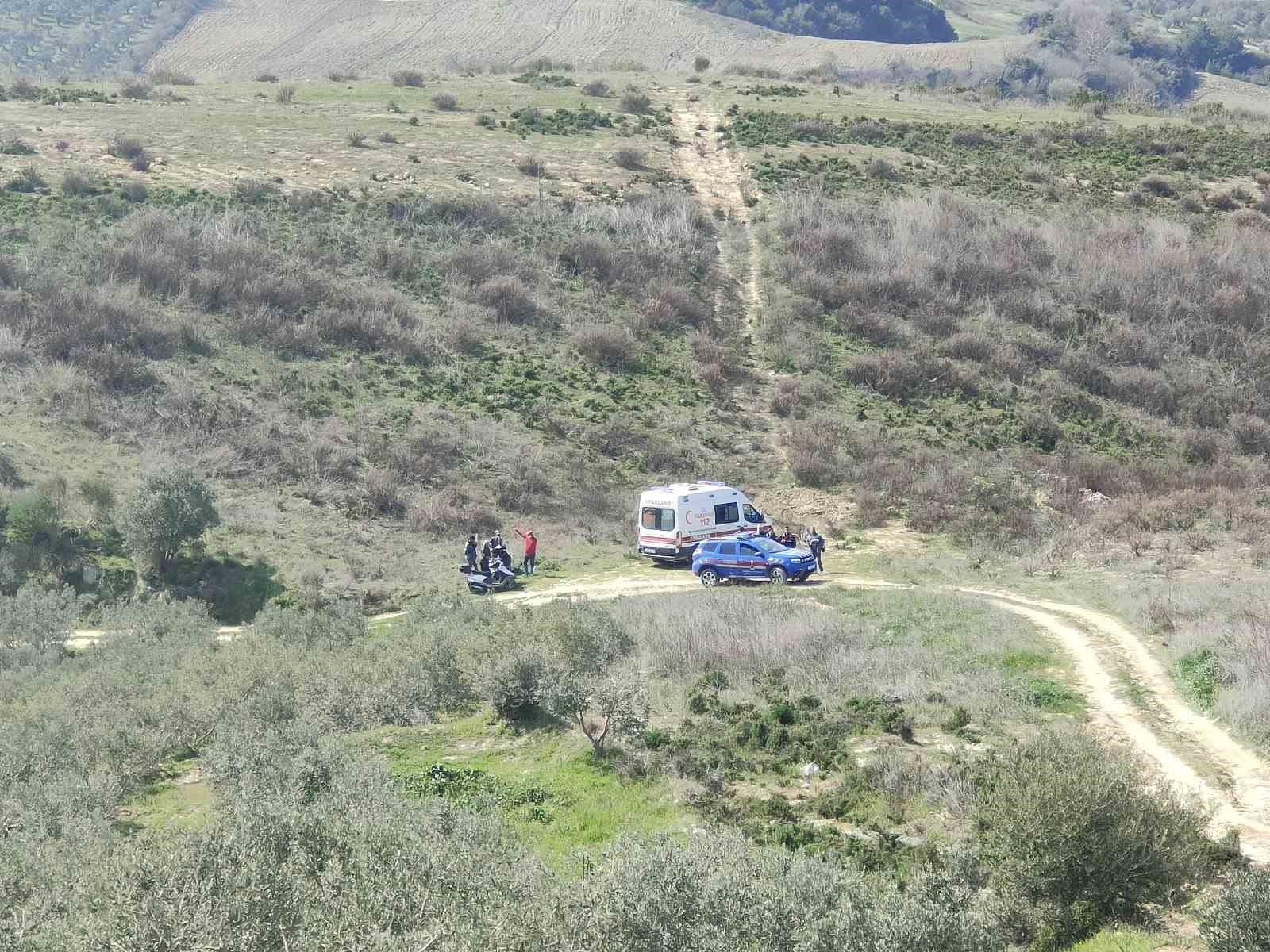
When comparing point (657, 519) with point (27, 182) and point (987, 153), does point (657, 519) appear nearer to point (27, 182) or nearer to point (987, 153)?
point (27, 182)

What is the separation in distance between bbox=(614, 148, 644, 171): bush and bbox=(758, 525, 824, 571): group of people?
95.2ft

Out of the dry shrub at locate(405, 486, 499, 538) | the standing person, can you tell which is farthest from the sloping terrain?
the standing person

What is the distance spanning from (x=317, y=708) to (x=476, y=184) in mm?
38403

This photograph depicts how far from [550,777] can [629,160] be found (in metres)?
44.5

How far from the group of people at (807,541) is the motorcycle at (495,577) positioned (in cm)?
630

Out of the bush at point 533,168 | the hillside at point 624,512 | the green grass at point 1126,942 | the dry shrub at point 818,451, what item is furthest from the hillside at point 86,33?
the green grass at point 1126,942

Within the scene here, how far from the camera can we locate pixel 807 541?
27953 mm

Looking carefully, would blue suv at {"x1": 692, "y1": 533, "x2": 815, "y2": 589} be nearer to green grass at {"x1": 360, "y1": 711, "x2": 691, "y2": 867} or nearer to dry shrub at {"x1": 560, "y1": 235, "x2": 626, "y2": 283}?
green grass at {"x1": 360, "y1": 711, "x2": 691, "y2": 867}

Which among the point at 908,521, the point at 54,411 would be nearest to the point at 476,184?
the point at 54,411

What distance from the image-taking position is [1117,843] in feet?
30.7

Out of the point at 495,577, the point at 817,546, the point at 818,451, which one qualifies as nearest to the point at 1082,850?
the point at 817,546

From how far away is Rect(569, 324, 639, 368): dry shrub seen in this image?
40.9 metres

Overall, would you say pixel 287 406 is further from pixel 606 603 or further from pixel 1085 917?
pixel 1085 917

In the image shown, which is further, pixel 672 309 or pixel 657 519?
pixel 672 309
